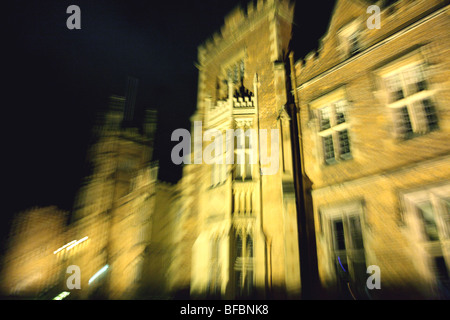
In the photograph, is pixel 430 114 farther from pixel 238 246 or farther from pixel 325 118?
pixel 238 246

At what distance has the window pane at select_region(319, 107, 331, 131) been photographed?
868cm

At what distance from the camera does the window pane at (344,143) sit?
802 cm

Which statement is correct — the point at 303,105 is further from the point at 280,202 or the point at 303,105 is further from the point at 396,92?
the point at 280,202

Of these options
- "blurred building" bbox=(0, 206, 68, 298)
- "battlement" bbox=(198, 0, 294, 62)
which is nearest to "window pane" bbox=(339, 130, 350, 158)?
A: "battlement" bbox=(198, 0, 294, 62)

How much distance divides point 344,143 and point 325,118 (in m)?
1.17

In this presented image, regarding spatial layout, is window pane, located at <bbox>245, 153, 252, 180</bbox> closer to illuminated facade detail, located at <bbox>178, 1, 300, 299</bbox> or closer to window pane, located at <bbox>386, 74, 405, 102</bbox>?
illuminated facade detail, located at <bbox>178, 1, 300, 299</bbox>

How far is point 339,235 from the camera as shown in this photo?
7.47 meters

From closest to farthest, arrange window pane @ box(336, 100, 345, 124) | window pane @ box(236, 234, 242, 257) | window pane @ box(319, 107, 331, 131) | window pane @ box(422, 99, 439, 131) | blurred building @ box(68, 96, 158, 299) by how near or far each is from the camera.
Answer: window pane @ box(422, 99, 439, 131), window pane @ box(336, 100, 345, 124), window pane @ box(319, 107, 331, 131), window pane @ box(236, 234, 242, 257), blurred building @ box(68, 96, 158, 299)

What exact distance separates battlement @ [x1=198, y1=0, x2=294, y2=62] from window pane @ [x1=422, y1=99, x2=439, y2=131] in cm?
728

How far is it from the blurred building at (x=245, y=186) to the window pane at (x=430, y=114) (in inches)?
145

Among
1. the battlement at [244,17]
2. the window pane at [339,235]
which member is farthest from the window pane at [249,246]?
the battlement at [244,17]

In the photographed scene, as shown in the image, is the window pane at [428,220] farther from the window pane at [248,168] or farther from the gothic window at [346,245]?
the window pane at [248,168]

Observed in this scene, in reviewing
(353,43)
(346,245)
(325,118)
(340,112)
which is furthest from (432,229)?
(353,43)

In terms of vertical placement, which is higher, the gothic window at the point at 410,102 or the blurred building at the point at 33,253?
the gothic window at the point at 410,102
